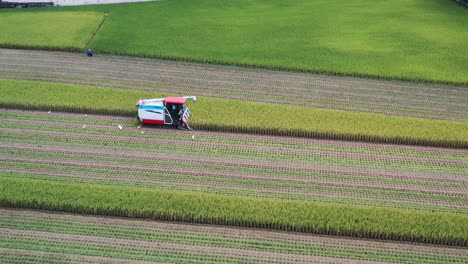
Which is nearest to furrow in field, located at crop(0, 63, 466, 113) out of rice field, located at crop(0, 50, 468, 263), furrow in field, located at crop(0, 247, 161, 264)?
rice field, located at crop(0, 50, 468, 263)

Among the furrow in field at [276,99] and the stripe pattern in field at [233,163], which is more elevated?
the furrow in field at [276,99]

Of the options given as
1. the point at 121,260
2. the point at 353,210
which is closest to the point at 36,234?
the point at 121,260

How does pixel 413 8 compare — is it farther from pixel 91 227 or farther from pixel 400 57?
pixel 91 227

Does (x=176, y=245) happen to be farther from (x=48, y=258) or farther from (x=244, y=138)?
(x=244, y=138)

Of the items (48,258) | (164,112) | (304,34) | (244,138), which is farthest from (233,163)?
(304,34)

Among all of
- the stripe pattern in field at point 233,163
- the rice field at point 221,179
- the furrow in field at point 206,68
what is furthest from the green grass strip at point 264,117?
the furrow in field at point 206,68

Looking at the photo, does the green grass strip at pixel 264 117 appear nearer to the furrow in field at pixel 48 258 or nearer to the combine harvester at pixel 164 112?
the combine harvester at pixel 164 112

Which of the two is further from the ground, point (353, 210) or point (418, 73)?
point (418, 73)
